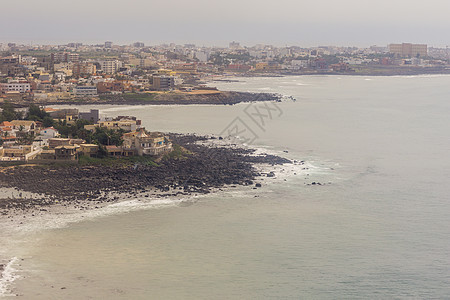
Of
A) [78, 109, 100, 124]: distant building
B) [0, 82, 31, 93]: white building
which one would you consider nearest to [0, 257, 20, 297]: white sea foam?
[78, 109, 100, 124]: distant building

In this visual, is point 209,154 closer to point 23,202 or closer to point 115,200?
point 115,200

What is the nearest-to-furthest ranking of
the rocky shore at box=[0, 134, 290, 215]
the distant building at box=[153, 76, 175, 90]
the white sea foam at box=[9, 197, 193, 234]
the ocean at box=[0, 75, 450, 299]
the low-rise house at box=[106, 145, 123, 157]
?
the ocean at box=[0, 75, 450, 299] < the white sea foam at box=[9, 197, 193, 234] < the rocky shore at box=[0, 134, 290, 215] < the low-rise house at box=[106, 145, 123, 157] < the distant building at box=[153, 76, 175, 90]

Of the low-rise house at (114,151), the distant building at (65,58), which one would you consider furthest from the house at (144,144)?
the distant building at (65,58)

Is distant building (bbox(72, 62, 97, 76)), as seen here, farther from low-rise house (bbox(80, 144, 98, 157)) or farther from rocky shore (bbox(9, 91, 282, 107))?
low-rise house (bbox(80, 144, 98, 157))

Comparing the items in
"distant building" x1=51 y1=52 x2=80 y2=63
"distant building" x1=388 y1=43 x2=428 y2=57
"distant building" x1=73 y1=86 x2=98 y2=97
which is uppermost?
"distant building" x1=388 y1=43 x2=428 y2=57

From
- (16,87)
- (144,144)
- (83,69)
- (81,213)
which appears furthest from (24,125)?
(83,69)

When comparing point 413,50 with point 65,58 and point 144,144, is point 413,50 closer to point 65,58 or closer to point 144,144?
point 65,58
